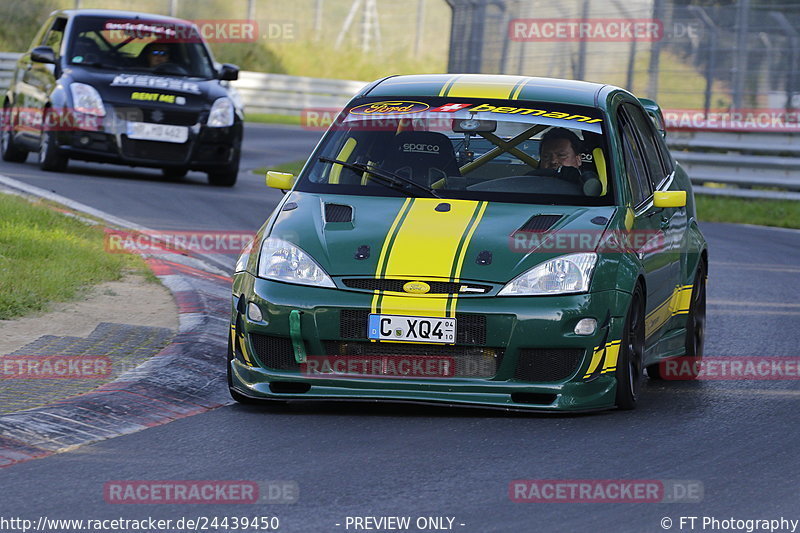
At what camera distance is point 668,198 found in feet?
25.6

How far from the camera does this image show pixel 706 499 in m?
5.50

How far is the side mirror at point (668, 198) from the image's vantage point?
777cm

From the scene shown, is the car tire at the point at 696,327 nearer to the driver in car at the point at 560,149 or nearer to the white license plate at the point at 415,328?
the driver in car at the point at 560,149

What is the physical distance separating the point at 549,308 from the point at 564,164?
4.16ft

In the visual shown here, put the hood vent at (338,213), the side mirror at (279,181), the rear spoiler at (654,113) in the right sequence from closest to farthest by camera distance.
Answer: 1. the hood vent at (338,213)
2. the side mirror at (279,181)
3. the rear spoiler at (654,113)

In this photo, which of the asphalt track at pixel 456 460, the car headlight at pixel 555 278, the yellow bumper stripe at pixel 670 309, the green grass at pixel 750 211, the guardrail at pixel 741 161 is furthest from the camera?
the guardrail at pixel 741 161

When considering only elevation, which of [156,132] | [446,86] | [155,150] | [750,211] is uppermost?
[446,86]

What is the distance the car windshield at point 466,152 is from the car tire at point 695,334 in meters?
1.32

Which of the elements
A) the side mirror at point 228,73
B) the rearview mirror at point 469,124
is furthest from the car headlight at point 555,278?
the side mirror at point 228,73

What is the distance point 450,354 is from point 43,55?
1124 centimetres

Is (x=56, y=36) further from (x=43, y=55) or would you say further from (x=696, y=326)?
(x=696, y=326)

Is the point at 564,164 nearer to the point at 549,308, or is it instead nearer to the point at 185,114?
the point at 549,308

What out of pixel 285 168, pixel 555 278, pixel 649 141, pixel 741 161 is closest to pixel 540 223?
pixel 555 278

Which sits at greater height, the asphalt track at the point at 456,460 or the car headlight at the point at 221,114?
the car headlight at the point at 221,114
